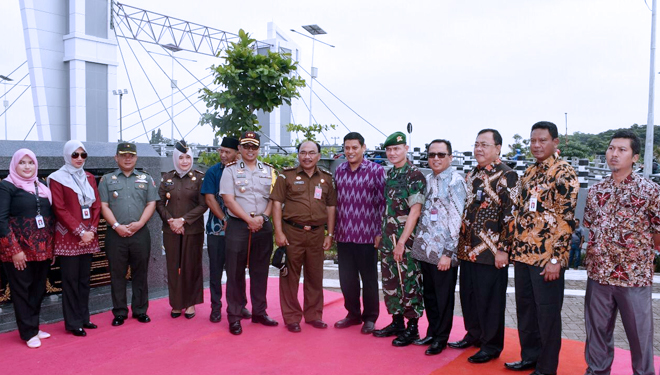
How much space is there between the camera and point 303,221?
171 inches

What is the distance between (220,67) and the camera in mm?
5496

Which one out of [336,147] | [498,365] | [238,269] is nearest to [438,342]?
[498,365]

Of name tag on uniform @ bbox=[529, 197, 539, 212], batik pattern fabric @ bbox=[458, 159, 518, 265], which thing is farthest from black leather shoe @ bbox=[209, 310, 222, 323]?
name tag on uniform @ bbox=[529, 197, 539, 212]

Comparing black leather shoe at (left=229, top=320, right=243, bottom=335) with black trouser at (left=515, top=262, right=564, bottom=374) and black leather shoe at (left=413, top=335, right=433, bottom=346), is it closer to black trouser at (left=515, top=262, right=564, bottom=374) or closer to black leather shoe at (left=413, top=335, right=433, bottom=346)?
black leather shoe at (left=413, top=335, right=433, bottom=346)

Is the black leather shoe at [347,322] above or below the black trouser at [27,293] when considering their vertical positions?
below

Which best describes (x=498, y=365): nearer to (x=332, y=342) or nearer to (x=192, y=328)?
(x=332, y=342)

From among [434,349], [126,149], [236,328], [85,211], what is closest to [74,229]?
[85,211]

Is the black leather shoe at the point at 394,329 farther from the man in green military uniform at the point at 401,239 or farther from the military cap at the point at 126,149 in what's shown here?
the military cap at the point at 126,149

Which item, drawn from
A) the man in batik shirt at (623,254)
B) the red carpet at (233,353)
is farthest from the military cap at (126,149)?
the man in batik shirt at (623,254)

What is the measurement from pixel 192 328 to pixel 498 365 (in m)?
2.43

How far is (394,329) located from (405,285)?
1.42 ft

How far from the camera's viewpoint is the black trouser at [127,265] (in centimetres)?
454

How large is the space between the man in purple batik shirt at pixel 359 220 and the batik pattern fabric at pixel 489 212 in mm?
813

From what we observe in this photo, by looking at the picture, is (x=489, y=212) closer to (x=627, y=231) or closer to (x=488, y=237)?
(x=488, y=237)
